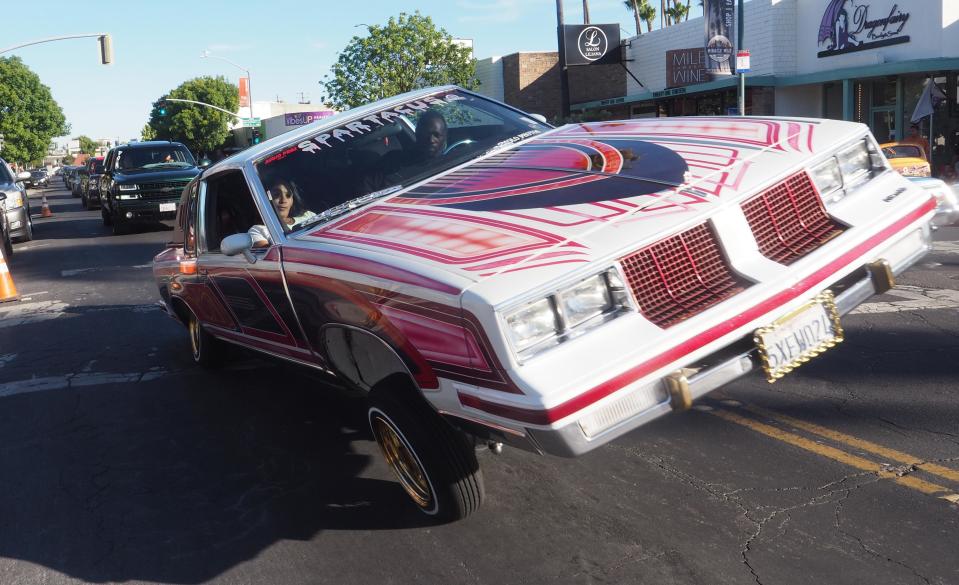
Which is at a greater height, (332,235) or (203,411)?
(332,235)

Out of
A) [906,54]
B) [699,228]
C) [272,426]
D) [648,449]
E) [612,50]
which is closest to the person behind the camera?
[699,228]

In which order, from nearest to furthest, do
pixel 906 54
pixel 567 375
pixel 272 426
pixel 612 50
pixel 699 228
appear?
pixel 567 375 < pixel 699 228 < pixel 272 426 < pixel 906 54 < pixel 612 50

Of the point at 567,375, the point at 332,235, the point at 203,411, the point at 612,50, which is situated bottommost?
the point at 203,411

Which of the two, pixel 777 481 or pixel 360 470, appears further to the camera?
pixel 360 470

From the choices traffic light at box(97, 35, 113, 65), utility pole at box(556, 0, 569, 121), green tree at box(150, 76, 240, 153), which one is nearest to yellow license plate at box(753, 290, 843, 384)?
utility pole at box(556, 0, 569, 121)

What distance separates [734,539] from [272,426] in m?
2.91

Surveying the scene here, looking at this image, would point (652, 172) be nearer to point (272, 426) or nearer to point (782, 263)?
point (782, 263)

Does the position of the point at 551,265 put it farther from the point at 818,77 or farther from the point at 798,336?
the point at 818,77

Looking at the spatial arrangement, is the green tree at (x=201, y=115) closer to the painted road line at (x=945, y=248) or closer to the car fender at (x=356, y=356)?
the painted road line at (x=945, y=248)

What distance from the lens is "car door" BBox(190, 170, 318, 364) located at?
443 cm

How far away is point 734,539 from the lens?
350 centimetres

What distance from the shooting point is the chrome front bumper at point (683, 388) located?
2.96 m

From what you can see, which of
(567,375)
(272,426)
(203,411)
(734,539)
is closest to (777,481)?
(734,539)

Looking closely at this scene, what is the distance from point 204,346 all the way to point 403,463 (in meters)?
3.23
